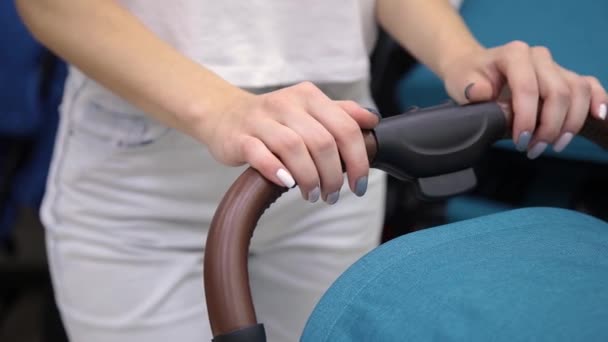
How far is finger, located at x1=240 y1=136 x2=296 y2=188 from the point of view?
14.0 inches

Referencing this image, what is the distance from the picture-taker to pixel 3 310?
4.37 feet

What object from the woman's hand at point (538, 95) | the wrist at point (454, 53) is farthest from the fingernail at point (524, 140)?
the wrist at point (454, 53)

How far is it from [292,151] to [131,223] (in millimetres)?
258

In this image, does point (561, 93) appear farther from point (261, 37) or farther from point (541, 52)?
point (261, 37)

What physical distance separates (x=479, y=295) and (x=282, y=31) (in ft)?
1.09

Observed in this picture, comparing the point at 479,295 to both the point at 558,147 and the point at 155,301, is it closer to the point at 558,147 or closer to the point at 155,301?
the point at 558,147

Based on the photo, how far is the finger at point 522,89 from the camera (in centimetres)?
46

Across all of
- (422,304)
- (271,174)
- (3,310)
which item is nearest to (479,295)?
(422,304)

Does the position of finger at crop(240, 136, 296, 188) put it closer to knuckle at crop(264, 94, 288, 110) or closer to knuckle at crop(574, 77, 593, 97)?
knuckle at crop(264, 94, 288, 110)

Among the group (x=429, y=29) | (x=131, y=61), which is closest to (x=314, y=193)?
(x=131, y=61)

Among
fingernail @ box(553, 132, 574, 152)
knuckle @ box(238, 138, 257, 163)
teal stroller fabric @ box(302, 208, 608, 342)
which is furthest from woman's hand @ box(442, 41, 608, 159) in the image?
knuckle @ box(238, 138, 257, 163)

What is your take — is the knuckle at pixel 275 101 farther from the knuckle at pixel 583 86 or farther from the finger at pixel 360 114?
the knuckle at pixel 583 86

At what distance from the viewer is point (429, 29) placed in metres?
0.59

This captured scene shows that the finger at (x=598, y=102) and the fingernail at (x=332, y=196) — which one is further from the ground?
the finger at (x=598, y=102)
